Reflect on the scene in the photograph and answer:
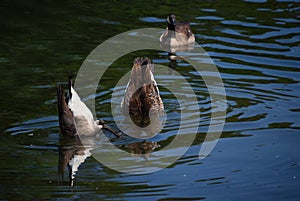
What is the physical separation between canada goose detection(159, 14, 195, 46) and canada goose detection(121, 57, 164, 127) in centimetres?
415

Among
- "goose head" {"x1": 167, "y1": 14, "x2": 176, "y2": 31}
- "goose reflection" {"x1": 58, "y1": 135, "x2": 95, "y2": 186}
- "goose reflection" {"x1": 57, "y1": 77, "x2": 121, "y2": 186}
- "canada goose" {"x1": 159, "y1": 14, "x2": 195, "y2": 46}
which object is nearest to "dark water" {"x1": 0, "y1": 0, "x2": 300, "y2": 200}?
"goose reflection" {"x1": 58, "y1": 135, "x2": 95, "y2": 186}

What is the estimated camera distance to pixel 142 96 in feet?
38.2

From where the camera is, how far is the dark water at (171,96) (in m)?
8.37

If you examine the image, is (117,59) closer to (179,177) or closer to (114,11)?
(114,11)

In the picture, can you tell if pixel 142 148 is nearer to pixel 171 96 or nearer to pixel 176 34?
pixel 171 96

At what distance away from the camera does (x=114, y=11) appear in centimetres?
1820

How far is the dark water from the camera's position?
837 cm

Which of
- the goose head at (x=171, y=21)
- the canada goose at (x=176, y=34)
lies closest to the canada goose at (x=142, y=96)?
the canada goose at (x=176, y=34)

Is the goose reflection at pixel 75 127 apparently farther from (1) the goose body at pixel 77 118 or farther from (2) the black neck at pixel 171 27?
(2) the black neck at pixel 171 27

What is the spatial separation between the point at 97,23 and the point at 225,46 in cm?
347

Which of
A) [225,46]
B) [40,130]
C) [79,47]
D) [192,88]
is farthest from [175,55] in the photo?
[40,130]

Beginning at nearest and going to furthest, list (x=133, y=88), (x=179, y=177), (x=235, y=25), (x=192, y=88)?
(x=179, y=177) < (x=133, y=88) < (x=192, y=88) < (x=235, y=25)

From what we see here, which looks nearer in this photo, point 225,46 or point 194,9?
point 225,46

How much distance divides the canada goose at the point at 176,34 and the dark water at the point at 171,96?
12.9 inches
